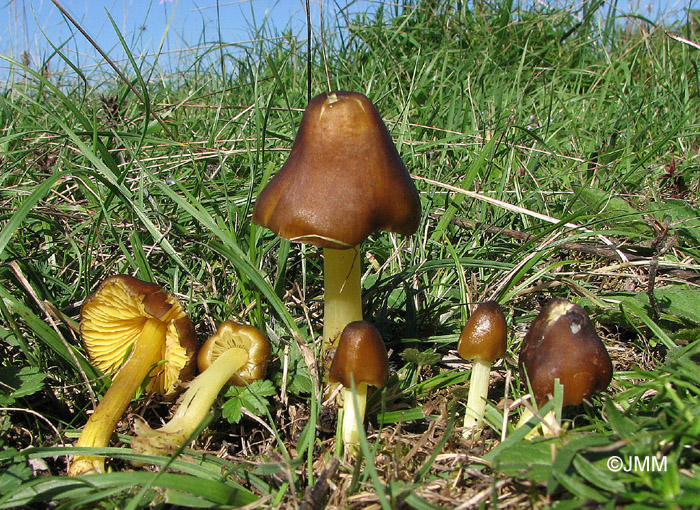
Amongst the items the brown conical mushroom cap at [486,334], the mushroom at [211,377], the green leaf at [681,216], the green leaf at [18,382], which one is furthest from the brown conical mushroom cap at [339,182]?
the green leaf at [681,216]

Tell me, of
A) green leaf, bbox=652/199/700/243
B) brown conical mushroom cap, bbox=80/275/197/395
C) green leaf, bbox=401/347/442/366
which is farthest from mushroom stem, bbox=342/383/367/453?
green leaf, bbox=652/199/700/243

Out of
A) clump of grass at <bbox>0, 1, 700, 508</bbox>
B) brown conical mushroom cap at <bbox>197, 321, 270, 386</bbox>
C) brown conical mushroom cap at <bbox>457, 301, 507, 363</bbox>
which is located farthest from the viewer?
brown conical mushroom cap at <bbox>197, 321, 270, 386</bbox>

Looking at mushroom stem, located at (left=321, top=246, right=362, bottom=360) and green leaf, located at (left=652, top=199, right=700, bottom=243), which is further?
green leaf, located at (left=652, top=199, right=700, bottom=243)

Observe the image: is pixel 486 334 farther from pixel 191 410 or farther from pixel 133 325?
pixel 133 325

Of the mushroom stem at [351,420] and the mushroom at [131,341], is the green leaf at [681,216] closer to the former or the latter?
the mushroom stem at [351,420]

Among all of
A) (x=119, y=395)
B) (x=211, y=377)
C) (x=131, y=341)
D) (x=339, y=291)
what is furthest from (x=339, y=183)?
(x=131, y=341)

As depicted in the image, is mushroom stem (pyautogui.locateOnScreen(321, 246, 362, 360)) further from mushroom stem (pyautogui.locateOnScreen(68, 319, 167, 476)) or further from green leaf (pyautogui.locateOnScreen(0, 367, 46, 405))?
green leaf (pyautogui.locateOnScreen(0, 367, 46, 405))
